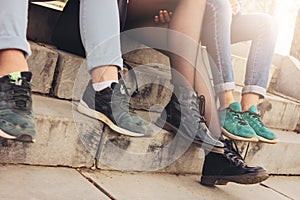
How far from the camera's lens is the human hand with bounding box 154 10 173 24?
161 cm

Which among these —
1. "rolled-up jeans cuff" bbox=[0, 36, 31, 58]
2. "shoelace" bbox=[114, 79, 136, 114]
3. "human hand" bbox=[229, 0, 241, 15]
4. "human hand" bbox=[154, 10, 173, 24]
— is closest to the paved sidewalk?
"shoelace" bbox=[114, 79, 136, 114]

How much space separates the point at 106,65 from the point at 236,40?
2.73 feet

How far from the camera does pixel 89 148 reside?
138cm

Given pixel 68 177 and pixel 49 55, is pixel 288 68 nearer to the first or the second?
pixel 49 55

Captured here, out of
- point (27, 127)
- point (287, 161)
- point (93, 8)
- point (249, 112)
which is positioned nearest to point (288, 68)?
point (287, 161)

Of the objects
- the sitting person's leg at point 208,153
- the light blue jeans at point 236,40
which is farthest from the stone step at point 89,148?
the light blue jeans at point 236,40

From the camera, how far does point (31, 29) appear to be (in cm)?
182

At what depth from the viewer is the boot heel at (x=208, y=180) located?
152 cm

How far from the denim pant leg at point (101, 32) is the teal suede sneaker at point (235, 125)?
1.74 ft

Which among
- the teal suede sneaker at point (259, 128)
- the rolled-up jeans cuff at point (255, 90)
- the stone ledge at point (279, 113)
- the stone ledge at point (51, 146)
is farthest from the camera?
the stone ledge at point (279, 113)

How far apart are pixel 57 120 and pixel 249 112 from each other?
0.81 metres

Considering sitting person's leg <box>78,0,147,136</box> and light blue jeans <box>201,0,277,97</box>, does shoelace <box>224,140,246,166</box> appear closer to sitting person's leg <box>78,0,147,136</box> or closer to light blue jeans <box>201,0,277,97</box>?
light blue jeans <box>201,0,277,97</box>

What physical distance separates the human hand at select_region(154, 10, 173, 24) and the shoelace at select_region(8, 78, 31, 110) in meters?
0.68

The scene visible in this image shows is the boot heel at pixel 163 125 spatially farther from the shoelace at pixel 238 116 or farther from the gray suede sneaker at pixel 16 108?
the gray suede sneaker at pixel 16 108
